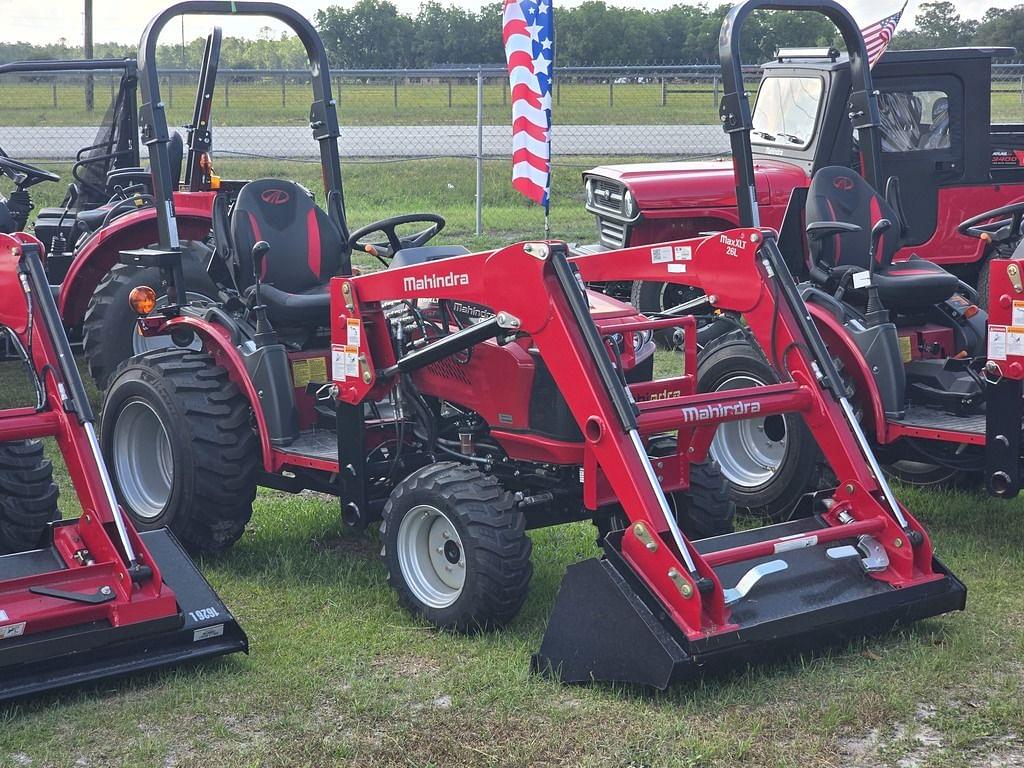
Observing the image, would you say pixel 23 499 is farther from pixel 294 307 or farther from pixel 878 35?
pixel 878 35

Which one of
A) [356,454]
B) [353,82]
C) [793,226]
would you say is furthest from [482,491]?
[353,82]

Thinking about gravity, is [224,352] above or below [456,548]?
above

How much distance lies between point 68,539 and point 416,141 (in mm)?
16919

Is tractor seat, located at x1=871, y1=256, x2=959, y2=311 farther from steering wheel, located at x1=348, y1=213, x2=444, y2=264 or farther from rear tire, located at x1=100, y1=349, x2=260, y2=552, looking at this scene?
rear tire, located at x1=100, y1=349, x2=260, y2=552

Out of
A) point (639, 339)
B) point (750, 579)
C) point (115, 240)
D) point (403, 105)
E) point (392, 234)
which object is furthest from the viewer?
point (403, 105)

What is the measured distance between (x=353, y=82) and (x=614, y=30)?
21.1 feet

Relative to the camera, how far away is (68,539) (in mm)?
4562

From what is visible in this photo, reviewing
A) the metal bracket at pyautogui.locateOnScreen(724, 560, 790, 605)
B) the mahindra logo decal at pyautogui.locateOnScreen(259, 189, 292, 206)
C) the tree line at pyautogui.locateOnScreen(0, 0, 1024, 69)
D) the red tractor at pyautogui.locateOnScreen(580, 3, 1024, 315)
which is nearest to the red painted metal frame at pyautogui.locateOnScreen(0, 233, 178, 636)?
the mahindra logo decal at pyautogui.locateOnScreen(259, 189, 292, 206)

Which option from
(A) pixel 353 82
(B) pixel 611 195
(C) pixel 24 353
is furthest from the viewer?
(A) pixel 353 82

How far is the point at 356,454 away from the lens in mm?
5254

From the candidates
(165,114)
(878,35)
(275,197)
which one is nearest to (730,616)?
(275,197)

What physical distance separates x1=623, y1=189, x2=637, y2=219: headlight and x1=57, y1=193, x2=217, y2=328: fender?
3059 millimetres

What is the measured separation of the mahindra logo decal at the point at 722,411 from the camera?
455 centimetres

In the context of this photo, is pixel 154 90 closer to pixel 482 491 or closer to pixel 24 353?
pixel 24 353
